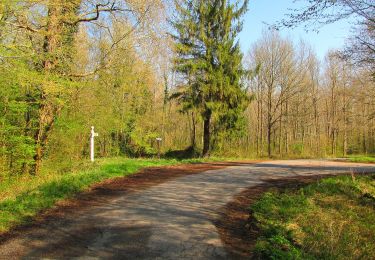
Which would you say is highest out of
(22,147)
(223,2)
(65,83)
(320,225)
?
(223,2)

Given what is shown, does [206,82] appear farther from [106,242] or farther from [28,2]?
[106,242]

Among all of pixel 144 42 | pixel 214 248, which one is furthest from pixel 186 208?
pixel 144 42

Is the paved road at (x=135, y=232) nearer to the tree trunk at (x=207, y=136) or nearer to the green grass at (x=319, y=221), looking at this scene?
the green grass at (x=319, y=221)

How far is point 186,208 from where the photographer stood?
7.68 meters

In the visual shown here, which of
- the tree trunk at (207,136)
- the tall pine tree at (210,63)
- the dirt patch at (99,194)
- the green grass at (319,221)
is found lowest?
the green grass at (319,221)

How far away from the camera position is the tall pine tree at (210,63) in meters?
25.0

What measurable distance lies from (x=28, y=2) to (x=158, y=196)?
6.40 meters

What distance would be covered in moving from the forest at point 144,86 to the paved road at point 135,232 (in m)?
5.07

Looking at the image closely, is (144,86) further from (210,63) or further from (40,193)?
(40,193)

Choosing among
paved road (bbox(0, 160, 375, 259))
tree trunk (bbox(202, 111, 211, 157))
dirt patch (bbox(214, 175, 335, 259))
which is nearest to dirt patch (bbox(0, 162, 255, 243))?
paved road (bbox(0, 160, 375, 259))

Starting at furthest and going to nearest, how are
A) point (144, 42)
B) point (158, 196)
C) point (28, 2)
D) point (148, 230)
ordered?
1. point (144, 42)
2. point (28, 2)
3. point (158, 196)
4. point (148, 230)

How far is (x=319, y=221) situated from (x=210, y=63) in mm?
18634

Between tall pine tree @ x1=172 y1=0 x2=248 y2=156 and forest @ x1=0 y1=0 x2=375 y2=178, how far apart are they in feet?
0.24

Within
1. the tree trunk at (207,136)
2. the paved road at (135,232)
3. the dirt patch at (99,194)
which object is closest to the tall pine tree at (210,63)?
the tree trunk at (207,136)
